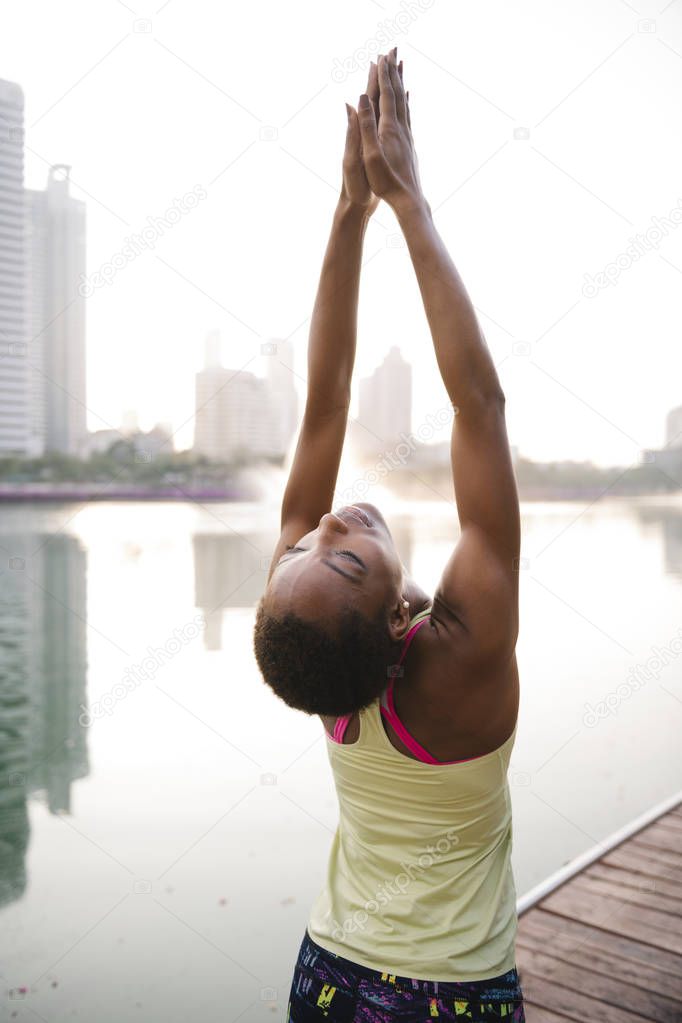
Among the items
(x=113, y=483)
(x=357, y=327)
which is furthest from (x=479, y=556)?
(x=113, y=483)

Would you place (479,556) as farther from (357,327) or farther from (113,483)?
(113,483)

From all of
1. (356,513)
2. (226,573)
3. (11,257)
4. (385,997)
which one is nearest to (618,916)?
(385,997)

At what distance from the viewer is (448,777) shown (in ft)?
2.63

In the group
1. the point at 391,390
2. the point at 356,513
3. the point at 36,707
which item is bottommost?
the point at 36,707

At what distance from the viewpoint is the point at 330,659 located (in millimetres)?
771

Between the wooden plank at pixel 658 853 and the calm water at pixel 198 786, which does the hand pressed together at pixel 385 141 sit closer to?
the calm water at pixel 198 786

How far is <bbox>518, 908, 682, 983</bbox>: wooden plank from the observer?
2.20 m

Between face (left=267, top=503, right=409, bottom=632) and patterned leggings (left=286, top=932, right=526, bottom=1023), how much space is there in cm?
37

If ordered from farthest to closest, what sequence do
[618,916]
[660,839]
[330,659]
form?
[660,839]
[618,916]
[330,659]

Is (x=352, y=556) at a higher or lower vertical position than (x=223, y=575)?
higher

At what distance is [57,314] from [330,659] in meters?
8.02

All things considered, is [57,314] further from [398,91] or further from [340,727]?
[340,727]

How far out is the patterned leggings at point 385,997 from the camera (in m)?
0.78

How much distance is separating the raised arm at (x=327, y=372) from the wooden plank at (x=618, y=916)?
77.3 inches
